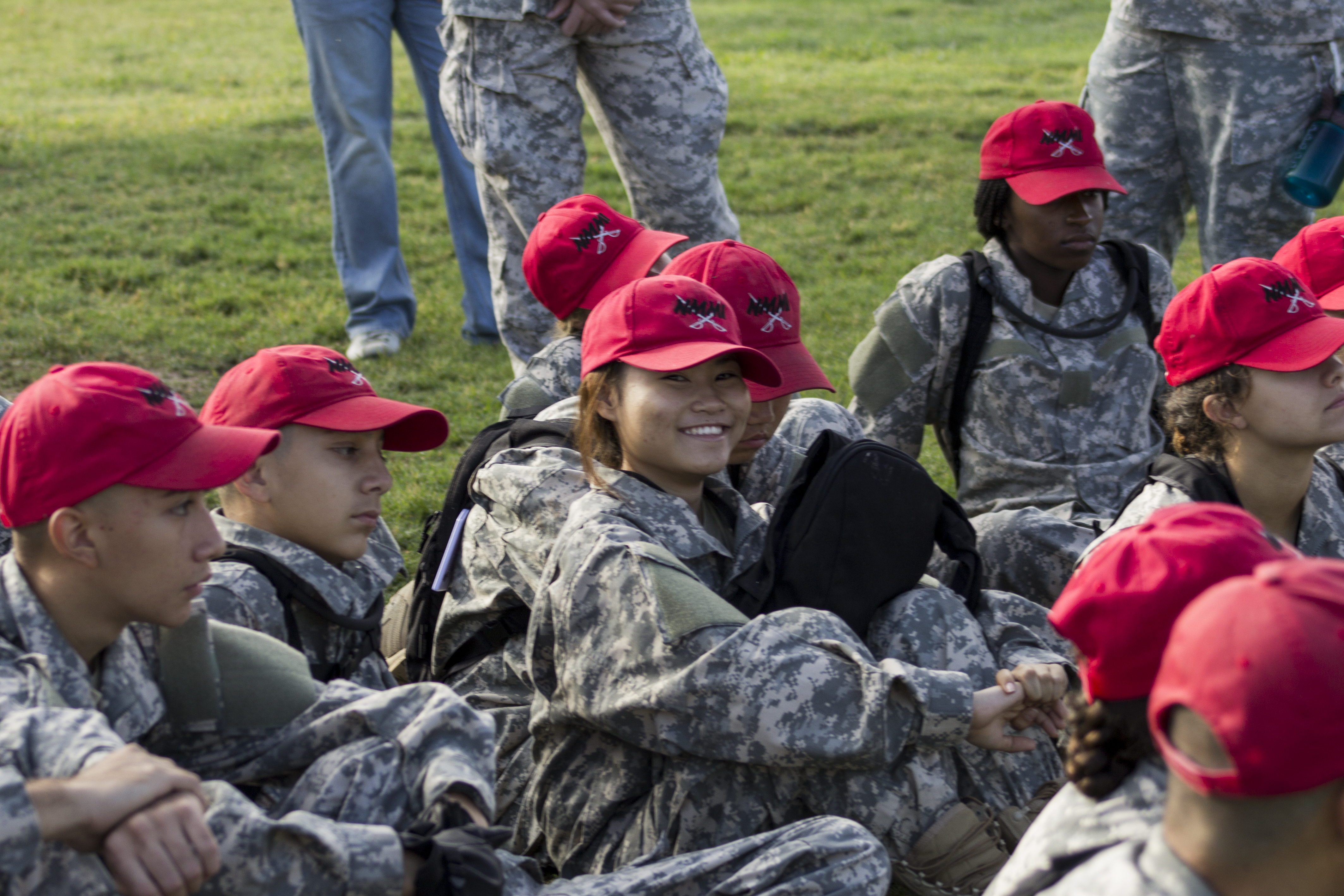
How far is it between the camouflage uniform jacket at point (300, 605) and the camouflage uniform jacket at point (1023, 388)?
1697 mm

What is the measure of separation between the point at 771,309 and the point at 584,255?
604 millimetres

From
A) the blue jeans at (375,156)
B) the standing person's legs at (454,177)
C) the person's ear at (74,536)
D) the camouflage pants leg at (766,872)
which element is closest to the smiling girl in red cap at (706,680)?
the camouflage pants leg at (766,872)

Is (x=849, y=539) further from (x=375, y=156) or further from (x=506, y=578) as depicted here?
(x=375, y=156)

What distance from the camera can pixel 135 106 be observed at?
10781 mm

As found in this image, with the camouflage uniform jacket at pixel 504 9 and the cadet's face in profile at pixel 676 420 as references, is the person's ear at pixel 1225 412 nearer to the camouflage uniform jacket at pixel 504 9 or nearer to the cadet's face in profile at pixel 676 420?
the cadet's face in profile at pixel 676 420

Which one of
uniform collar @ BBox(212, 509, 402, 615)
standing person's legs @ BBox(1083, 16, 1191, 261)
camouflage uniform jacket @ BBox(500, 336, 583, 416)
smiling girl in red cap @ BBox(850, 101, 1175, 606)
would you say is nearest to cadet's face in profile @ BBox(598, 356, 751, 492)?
uniform collar @ BBox(212, 509, 402, 615)

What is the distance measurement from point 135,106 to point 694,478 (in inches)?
364

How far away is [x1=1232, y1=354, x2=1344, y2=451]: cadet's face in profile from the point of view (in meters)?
2.97

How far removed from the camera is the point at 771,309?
3.40 metres

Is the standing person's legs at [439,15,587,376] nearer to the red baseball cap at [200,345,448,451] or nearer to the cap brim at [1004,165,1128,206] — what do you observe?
the cap brim at [1004,165,1128,206]

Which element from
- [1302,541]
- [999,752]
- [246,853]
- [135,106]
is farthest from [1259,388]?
[135,106]

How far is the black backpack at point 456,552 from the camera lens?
3035 millimetres

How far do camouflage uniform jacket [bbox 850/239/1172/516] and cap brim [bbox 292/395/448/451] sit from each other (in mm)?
1481

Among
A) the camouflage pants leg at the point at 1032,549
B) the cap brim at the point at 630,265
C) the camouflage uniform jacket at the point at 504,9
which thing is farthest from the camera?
the camouflage uniform jacket at the point at 504,9
